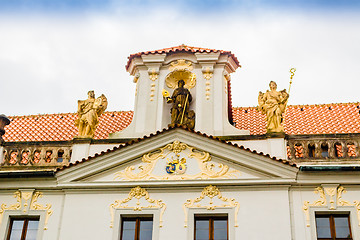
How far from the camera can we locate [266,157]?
1540 centimetres

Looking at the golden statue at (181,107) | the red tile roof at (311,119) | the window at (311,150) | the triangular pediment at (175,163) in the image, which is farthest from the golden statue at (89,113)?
the window at (311,150)

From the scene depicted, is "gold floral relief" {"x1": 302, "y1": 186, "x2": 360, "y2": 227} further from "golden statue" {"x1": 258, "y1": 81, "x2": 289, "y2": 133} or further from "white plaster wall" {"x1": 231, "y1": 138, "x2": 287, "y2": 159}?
"golden statue" {"x1": 258, "y1": 81, "x2": 289, "y2": 133}

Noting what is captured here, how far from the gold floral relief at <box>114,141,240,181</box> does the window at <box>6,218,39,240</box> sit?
2.41 m

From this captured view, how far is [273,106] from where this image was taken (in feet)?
55.5

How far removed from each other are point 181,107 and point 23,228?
5.63 meters

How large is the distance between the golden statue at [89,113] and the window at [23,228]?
2.86m

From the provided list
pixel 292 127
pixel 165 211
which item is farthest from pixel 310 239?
pixel 292 127

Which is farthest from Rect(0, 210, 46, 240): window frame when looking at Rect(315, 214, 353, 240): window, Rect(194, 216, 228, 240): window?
Rect(315, 214, 353, 240): window

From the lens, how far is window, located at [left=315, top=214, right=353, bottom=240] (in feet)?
47.6

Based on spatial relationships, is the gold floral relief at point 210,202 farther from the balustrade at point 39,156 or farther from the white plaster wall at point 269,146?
the balustrade at point 39,156

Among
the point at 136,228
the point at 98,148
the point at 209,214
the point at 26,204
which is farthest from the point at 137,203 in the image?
the point at 26,204

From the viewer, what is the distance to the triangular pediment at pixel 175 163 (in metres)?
15.5

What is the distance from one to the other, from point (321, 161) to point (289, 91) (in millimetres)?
2648

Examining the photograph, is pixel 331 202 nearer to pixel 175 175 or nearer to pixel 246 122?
pixel 175 175
